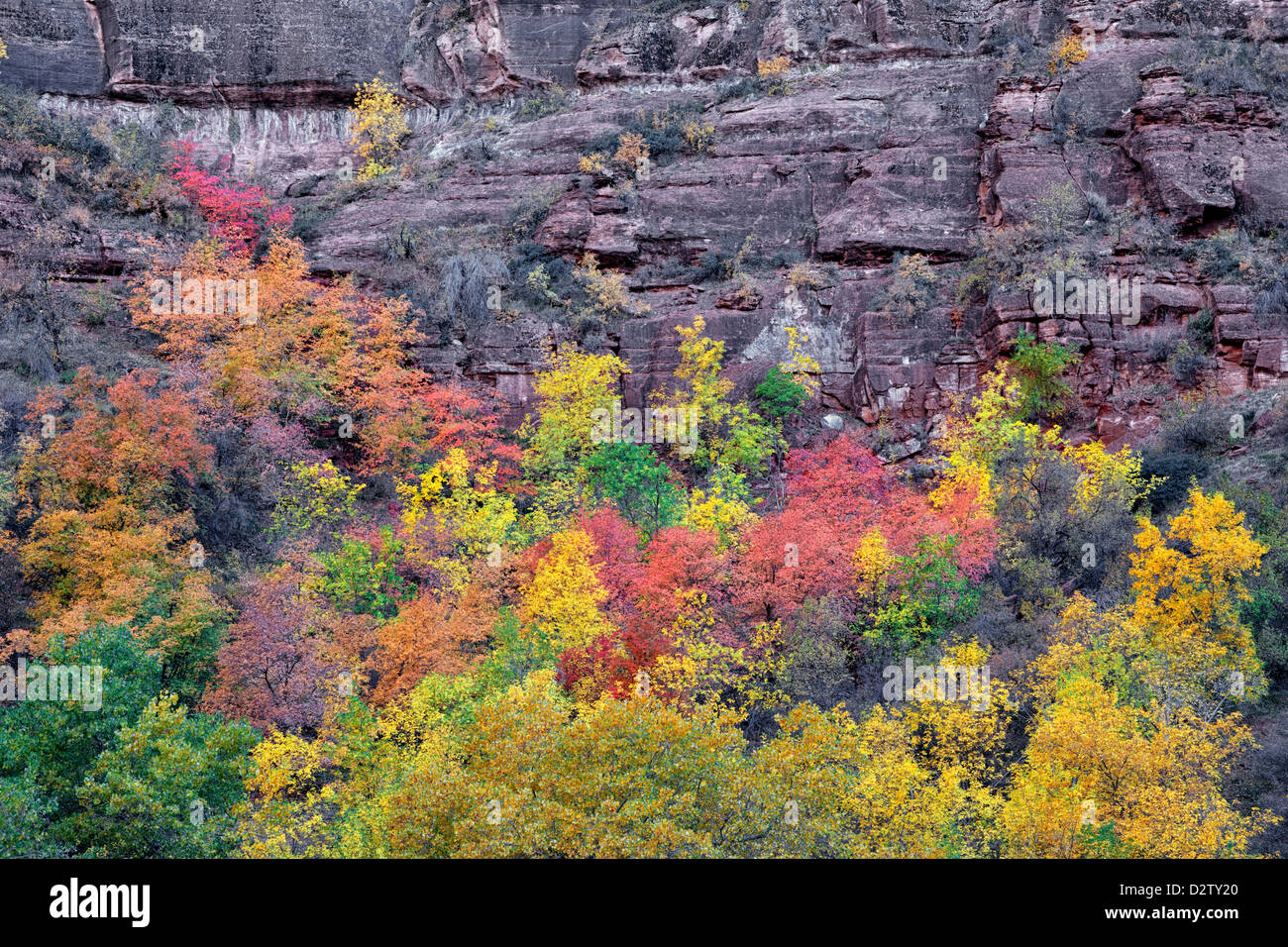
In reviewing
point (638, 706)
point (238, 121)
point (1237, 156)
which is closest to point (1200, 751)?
point (638, 706)

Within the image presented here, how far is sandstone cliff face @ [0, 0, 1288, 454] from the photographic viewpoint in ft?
145

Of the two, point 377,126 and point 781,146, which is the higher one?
point 377,126

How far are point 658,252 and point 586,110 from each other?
1152 cm

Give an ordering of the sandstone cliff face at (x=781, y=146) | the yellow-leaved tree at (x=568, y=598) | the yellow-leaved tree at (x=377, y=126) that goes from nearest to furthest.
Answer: the yellow-leaved tree at (x=568, y=598) < the sandstone cliff face at (x=781, y=146) < the yellow-leaved tree at (x=377, y=126)

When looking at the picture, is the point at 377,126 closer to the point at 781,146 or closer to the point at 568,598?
the point at 781,146

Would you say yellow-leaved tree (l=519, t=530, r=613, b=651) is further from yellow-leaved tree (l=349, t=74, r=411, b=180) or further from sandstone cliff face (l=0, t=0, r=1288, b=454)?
yellow-leaved tree (l=349, t=74, r=411, b=180)

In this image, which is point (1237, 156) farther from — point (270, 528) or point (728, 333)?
point (270, 528)

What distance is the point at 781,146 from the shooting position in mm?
52750

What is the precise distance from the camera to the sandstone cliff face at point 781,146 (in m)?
44.3

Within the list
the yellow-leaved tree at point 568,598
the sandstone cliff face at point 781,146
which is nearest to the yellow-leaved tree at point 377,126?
the sandstone cliff face at point 781,146

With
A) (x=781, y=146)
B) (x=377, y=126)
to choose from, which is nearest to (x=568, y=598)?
(x=781, y=146)

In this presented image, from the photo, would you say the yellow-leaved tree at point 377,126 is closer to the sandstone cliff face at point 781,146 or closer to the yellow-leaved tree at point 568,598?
the sandstone cliff face at point 781,146

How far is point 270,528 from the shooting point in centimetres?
3653

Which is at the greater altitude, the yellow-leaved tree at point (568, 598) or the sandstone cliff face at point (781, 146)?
the sandstone cliff face at point (781, 146)
